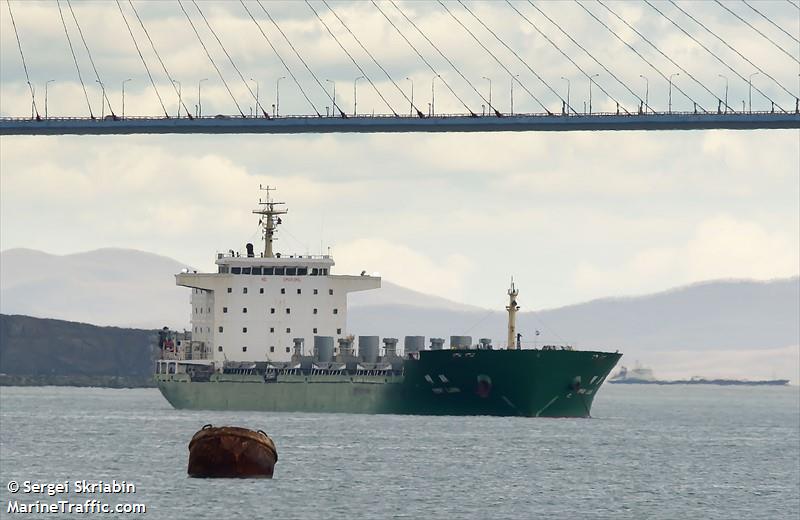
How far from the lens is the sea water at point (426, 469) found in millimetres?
41531

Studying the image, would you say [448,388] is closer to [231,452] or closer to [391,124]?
[391,124]

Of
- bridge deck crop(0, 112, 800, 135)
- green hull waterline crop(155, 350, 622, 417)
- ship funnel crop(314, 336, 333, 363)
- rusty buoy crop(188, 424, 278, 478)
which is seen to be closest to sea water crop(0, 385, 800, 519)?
rusty buoy crop(188, 424, 278, 478)

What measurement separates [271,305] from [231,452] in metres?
41.3

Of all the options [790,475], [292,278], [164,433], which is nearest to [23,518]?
[790,475]

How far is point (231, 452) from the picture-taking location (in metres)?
46.0

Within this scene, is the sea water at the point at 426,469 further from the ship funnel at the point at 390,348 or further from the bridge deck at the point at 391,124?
the bridge deck at the point at 391,124

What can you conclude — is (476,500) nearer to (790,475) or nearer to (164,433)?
(790,475)

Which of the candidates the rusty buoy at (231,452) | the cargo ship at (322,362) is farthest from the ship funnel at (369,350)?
the rusty buoy at (231,452)

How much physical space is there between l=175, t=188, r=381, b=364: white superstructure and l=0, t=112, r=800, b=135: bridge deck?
24636mm

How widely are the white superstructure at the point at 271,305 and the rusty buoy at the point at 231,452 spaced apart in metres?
40.6

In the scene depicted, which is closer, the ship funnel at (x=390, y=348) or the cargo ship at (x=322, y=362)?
the cargo ship at (x=322, y=362)

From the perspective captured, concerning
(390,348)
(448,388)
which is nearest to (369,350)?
(390,348)

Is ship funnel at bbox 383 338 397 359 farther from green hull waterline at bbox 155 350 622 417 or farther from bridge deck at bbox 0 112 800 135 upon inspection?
bridge deck at bbox 0 112 800 135

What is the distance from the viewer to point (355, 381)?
3287 inches
